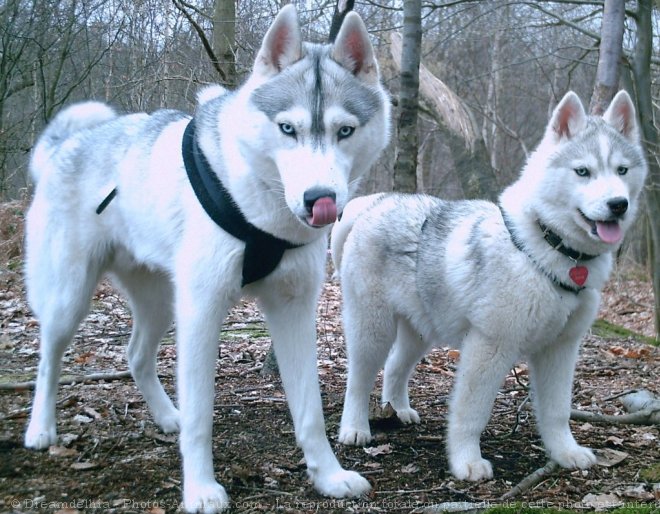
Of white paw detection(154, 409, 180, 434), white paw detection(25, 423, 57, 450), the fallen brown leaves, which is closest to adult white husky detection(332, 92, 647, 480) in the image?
the fallen brown leaves

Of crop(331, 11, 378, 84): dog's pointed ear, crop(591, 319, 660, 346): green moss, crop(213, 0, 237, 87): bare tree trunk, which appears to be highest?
crop(213, 0, 237, 87): bare tree trunk

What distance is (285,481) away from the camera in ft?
10.9

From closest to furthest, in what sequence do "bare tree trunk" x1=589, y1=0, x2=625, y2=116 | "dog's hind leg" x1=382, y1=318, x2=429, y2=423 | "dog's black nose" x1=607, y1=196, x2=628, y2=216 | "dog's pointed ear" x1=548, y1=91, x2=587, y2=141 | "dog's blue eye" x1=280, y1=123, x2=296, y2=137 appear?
1. "dog's blue eye" x1=280, y1=123, x2=296, y2=137
2. "dog's black nose" x1=607, y1=196, x2=628, y2=216
3. "dog's pointed ear" x1=548, y1=91, x2=587, y2=141
4. "dog's hind leg" x1=382, y1=318, x2=429, y2=423
5. "bare tree trunk" x1=589, y1=0, x2=625, y2=116

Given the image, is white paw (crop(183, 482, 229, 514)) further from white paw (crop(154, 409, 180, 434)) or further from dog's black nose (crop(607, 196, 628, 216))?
dog's black nose (crop(607, 196, 628, 216))

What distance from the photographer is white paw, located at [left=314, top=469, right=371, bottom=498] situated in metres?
3.14

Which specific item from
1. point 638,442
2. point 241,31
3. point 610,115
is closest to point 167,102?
point 241,31

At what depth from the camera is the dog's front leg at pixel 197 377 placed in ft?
9.90

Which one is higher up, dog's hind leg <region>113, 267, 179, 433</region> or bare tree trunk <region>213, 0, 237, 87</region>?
bare tree trunk <region>213, 0, 237, 87</region>

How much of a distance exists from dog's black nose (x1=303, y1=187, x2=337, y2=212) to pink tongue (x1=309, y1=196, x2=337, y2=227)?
0.01 meters

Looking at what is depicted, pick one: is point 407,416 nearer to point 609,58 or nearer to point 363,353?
point 363,353

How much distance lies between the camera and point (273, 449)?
12.2 feet

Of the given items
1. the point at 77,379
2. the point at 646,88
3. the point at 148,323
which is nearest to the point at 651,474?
the point at 148,323

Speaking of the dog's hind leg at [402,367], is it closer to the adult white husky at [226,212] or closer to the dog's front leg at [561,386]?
the dog's front leg at [561,386]

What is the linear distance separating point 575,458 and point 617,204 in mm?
1327
